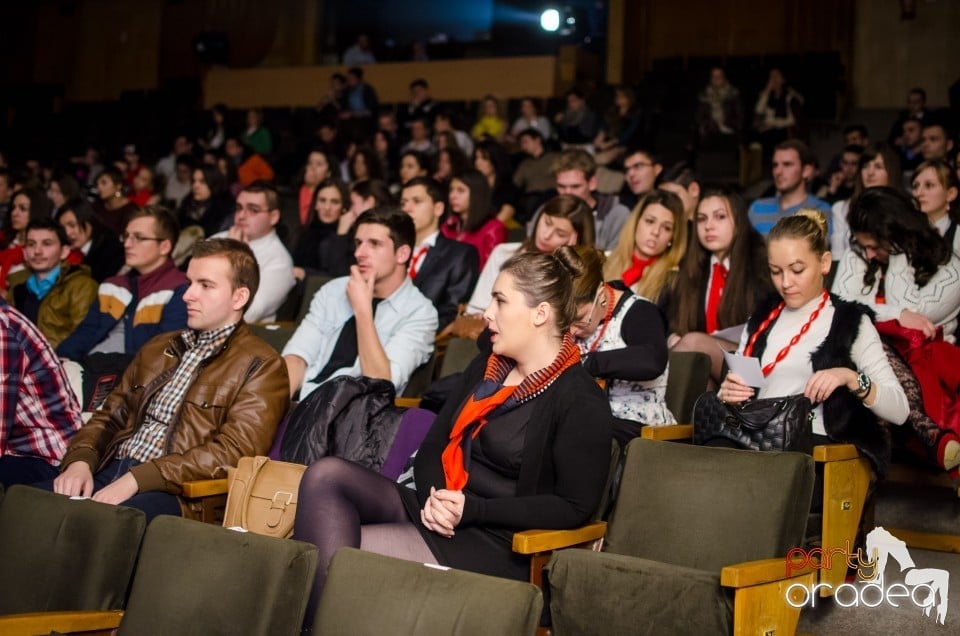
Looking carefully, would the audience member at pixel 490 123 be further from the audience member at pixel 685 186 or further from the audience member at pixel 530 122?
the audience member at pixel 685 186

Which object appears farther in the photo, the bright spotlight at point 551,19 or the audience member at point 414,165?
the bright spotlight at point 551,19

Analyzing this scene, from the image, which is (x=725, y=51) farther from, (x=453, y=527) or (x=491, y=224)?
(x=453, y=527)

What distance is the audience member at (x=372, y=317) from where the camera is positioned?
3.52 metres


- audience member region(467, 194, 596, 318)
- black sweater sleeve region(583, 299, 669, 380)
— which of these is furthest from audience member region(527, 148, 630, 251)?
black sweater sleeve region(583, 299, 669, 380)

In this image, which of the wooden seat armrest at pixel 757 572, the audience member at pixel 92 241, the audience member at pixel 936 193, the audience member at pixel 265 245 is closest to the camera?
the wooden seat armrest at pixel 757 572

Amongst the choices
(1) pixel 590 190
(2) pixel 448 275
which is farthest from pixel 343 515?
(1) pixel 590 190

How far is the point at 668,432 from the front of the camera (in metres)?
2.98

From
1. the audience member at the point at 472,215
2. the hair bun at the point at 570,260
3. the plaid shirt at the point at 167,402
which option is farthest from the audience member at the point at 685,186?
the plaid shirt at the point at 167,402

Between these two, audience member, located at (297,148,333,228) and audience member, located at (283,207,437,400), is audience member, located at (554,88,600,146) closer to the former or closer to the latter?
audience member, located at (297,148,333,228)

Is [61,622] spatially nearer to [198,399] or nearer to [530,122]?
[198,399]

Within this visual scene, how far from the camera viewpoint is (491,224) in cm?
536

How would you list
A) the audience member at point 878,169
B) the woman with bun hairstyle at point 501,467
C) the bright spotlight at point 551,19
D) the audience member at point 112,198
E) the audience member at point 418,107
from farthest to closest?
the bright spotlight at point 551,19, the audience member at point 418,107, the audience member at point 112,198, the audience member at point 878,169, the woman with bun hairstyle at point 501,467

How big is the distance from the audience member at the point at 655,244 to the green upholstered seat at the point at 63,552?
6.51 ft

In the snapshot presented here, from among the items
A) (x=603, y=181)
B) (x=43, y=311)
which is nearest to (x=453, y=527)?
(x=43, y=311)
